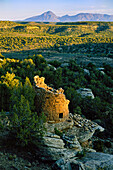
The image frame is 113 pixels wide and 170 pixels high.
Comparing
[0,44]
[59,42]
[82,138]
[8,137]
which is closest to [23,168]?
[8,137]

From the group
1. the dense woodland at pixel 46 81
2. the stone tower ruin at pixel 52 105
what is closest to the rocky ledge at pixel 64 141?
the stone tower ruin at pixel 52 105

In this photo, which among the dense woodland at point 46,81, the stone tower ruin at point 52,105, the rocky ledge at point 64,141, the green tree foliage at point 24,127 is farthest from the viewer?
the stone tower ruin at point 52,105

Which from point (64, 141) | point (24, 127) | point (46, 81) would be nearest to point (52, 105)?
point (64, 141)

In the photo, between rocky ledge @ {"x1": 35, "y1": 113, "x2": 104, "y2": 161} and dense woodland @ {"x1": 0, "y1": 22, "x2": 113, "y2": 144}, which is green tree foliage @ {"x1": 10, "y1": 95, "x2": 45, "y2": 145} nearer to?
dense woodland @ {"x1": 0, "y1": 22, "x2": 113, "y2": 144}

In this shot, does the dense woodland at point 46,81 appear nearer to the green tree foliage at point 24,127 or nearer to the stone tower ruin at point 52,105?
the green tree foliage at point 24,127

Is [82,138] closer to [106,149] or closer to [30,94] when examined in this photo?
[106,149]

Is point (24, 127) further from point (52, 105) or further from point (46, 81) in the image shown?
point (46, 81)

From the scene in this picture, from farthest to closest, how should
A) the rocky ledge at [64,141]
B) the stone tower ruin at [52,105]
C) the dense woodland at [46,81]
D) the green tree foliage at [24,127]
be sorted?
the stone tower ruin at [52,105]
the dense woodland at [46,81]
the green tree foliage at [24,127]
the rocky ledge at [64,141]

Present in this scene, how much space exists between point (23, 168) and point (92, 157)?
409 cm

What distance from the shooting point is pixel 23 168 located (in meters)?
8.52

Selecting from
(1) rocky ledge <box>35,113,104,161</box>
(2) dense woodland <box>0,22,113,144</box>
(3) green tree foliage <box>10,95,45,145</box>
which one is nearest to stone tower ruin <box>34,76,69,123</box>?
(1) rocky ledge <box>35,113,104,161</box>

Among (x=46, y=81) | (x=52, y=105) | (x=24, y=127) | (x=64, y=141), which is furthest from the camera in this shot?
(x=46, y=81)

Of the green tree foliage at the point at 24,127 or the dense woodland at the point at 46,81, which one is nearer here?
the green tree foliage at the point at 24,127

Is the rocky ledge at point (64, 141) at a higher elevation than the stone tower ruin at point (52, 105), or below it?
below
